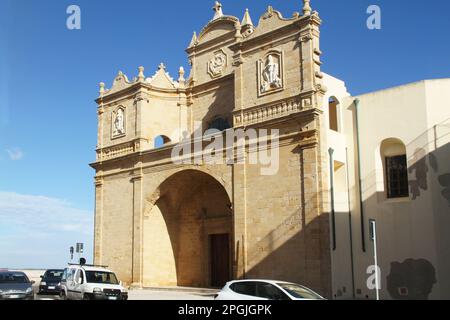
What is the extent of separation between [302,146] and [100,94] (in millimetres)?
14839

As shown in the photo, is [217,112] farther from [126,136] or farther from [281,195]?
[281,195]

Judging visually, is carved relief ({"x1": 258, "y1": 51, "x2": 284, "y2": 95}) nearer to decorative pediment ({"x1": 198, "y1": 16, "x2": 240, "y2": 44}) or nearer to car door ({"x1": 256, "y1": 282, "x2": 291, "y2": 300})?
decorative pediment ({"x1": 198, "y1": 16, "x2": 240, "y2": 44})

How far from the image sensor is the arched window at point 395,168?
1991 cm

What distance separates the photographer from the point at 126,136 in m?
27.8

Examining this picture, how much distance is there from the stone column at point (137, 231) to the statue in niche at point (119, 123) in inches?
119

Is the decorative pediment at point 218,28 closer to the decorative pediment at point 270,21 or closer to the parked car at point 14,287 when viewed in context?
the decorative pediment at point 270,21

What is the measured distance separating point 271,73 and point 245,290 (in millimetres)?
10917

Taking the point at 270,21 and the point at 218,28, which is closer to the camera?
the point at 270,21

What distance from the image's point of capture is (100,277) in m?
18.1

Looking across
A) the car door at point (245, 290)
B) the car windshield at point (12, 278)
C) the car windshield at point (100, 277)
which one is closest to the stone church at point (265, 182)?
the car windshield at point (100, 277)

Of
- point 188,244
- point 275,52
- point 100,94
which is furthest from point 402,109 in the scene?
point 100,94

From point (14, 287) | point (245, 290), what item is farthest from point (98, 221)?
point (245, 290)

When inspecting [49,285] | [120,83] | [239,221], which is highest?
[120,83]

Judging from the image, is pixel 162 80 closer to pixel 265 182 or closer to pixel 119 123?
pixel 119 123
